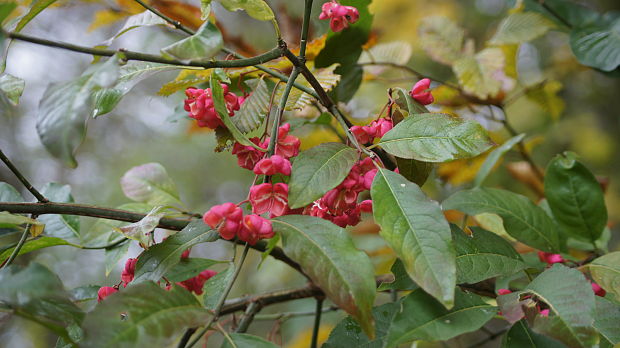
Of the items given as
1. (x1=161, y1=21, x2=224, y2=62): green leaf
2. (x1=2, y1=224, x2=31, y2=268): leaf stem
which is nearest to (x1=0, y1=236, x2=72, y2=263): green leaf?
(x1=2, y1=224, x2=31, y2=268): leaf stem

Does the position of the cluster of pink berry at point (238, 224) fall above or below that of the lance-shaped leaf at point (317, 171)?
below

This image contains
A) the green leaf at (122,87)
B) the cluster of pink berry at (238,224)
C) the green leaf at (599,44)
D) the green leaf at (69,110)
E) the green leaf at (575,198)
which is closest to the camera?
the green leaf at (69,110)

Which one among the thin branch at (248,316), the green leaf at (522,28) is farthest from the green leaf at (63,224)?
the green leaf at (522,28)

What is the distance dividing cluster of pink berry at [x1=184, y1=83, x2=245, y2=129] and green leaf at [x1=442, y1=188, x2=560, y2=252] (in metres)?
0.38

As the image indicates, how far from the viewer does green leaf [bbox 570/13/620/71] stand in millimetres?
1049

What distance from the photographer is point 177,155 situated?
3396mm

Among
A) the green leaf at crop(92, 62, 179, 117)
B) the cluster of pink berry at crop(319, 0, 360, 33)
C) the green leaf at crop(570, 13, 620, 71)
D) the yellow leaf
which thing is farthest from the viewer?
the yellow leaf

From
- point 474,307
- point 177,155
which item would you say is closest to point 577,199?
point 474,307

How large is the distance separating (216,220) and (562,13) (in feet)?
3.45

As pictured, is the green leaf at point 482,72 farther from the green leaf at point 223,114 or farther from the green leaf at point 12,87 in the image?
the green leaf at point 12,87

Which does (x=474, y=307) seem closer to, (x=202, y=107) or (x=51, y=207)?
(x=202, y=107)

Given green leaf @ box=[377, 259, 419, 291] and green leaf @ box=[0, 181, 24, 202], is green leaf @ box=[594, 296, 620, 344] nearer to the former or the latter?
green leaf @ box=[377, 259, 419, 291]

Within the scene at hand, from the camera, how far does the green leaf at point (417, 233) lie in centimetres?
47

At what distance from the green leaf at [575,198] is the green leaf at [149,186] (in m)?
0.66
